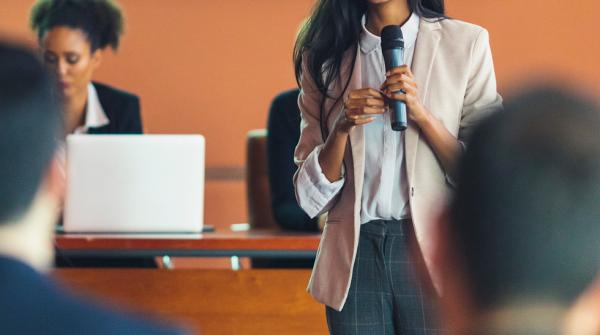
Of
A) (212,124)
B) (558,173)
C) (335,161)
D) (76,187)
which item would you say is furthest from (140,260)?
(558,173)

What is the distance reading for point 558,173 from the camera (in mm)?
774

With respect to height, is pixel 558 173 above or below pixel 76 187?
above

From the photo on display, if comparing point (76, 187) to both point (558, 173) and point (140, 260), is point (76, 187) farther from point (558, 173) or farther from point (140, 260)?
point (558, 173)

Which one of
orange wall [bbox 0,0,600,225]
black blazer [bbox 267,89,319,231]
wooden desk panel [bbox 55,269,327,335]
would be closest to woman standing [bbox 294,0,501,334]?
wooden desk panel [bbox 55,269,327,335]

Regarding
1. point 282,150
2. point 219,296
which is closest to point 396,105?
point 219,296

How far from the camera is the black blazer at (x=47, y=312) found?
2.75 ft

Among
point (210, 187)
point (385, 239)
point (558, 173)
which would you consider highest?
point (558, 173)

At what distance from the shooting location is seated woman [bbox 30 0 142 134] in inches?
145

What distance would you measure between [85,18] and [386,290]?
256 cm

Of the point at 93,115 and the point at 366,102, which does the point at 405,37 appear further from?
the point at 93,115

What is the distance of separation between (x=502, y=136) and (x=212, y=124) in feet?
15.0

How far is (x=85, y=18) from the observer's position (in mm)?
4012

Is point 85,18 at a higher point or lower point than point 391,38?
lower

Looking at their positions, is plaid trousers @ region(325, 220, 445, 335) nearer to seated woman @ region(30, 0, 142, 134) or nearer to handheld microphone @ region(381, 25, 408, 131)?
handheld microphone @ region(381, 25, 408, 131)
